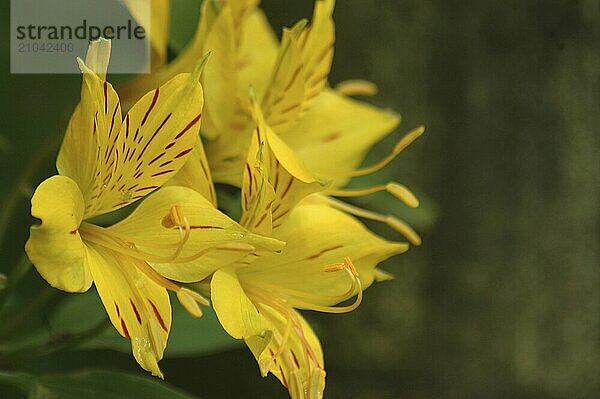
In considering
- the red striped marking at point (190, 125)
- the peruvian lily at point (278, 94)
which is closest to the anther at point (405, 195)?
the peruvian lily at point (278, 94)

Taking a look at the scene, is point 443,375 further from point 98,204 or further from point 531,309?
point 98,204

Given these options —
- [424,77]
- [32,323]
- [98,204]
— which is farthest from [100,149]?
[424,77]

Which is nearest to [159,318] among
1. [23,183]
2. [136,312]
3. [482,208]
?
[136,312]

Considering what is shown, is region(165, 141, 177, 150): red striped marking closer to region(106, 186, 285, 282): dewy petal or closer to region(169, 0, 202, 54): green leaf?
region(106, 186, 285, 282): dewy petal

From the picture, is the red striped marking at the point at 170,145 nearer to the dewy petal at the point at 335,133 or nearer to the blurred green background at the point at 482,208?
the dewy petal at the point at 335,133

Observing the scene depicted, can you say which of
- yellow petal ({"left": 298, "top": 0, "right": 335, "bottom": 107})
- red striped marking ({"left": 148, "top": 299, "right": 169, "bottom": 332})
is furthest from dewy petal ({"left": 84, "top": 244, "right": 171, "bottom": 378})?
yellow petal ({"left": 298, "top": 0, "right": 335, "bottom": 107})

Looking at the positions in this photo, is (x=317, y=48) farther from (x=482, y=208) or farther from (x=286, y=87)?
(x=482, y=208)
